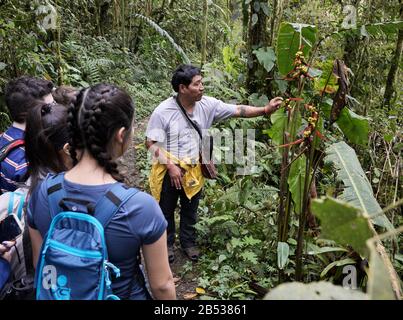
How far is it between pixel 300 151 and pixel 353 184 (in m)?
0.40

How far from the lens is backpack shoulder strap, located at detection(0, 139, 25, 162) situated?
7.80 ft

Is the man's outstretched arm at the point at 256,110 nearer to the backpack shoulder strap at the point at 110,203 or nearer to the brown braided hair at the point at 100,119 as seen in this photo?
the brown braided hair at the point at 100,119

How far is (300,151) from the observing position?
8.89 feet

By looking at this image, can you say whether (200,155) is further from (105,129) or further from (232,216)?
(105,129)

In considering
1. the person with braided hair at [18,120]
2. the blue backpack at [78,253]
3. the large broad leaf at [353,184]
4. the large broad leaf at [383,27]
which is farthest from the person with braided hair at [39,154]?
the large broad leaf at [383,27]

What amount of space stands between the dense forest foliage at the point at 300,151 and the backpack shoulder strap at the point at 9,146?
65.3 inches

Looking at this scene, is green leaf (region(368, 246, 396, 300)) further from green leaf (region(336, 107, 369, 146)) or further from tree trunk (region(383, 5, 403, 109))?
tree trunk (region(383, 5, 403, 109))

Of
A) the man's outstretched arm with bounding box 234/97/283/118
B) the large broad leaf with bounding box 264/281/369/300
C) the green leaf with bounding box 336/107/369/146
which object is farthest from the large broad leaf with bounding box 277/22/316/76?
the large broad leaf with bounding box 264/281/369/300

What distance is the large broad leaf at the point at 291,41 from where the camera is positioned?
2.96m

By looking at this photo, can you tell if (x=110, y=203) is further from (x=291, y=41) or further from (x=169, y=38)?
(x=169, y=38)

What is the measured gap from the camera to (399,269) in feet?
9.94

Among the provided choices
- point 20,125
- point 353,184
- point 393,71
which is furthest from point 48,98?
point 393,71

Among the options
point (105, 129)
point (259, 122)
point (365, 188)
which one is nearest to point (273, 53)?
point (259, 122)

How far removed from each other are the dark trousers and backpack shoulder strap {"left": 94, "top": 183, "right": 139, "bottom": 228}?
2059mm
